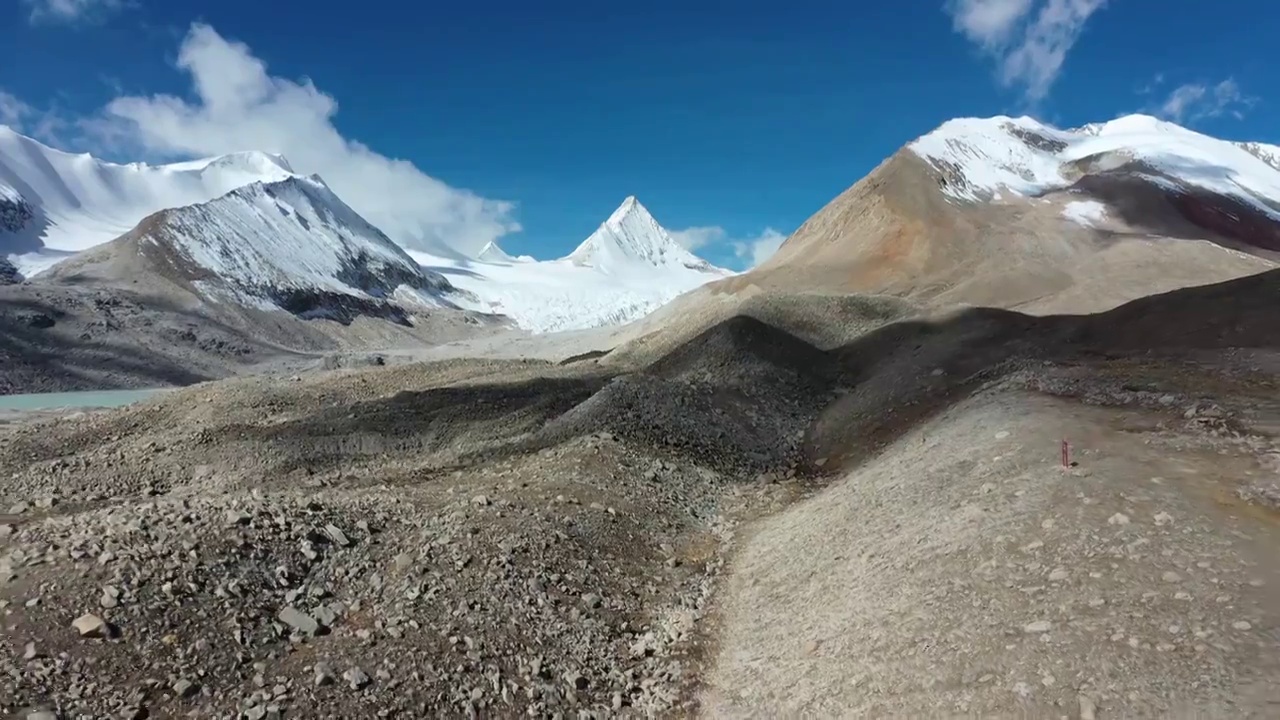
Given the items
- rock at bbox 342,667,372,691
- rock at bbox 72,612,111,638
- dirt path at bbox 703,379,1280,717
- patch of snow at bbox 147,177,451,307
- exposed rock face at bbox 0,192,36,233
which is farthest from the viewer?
exposed rock face at bbox 0,192,36,233

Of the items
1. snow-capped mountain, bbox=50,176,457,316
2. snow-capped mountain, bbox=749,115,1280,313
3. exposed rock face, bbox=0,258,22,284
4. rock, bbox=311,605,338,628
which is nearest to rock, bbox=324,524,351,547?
rock, bbox=311,605,338,628

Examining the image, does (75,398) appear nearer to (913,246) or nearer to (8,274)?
(8,274)

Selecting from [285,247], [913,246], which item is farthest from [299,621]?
[285,247]

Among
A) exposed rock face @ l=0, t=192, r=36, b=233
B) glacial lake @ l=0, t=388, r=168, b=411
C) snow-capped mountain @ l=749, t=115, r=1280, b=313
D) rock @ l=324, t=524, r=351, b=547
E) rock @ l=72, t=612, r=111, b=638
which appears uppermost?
exposed rock face @ l=0, t=192, r=36, b=233

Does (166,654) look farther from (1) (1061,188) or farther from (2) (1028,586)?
(1) (1061,188)

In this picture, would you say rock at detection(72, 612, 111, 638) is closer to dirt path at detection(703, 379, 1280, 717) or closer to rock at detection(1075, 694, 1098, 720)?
dirt path at detection(703, 379, 1280, 717)

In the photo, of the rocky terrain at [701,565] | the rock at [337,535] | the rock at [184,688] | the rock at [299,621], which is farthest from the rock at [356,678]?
the rock at [337,535]

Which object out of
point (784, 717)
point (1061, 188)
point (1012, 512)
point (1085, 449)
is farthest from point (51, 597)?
point (1061, 188)
